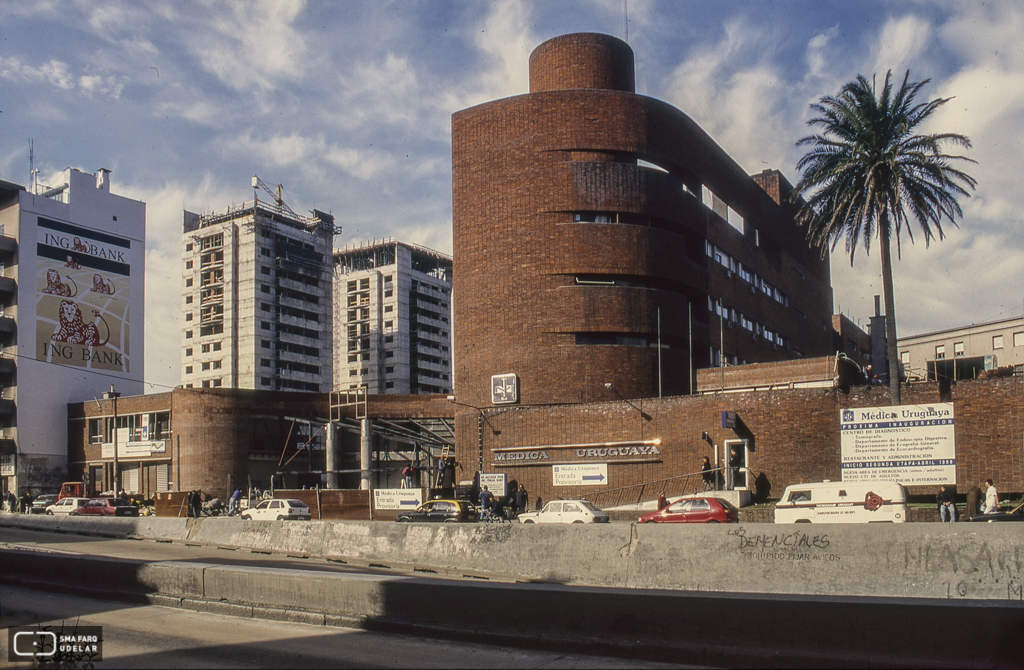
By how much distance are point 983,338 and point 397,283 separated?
81686 millimetres

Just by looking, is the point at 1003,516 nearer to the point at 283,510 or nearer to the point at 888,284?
the point at 888,284

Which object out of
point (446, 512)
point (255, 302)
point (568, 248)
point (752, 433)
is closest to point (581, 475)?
point (752, 433)

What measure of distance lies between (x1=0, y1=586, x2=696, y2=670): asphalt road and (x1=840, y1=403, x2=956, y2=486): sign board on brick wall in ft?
82.2

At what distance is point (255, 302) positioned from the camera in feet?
375

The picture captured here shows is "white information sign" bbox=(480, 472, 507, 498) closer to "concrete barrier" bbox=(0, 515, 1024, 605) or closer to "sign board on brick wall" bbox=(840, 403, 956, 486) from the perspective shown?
"sign board on brick wall" bbox=(840, 403, 956, 486)

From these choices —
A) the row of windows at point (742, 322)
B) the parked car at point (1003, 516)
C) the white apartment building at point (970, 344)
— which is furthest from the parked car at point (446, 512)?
the white apartment building at point (970, 344)

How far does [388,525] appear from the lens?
2214 centimetres

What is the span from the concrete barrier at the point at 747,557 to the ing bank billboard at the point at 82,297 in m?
70.4

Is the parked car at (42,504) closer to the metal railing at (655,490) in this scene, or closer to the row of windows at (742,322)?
the metal railing at (655,490)

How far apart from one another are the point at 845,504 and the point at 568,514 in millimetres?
9643

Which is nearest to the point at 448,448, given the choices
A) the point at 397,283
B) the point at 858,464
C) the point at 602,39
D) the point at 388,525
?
the point at 602,39

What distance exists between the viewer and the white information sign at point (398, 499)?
3741cm

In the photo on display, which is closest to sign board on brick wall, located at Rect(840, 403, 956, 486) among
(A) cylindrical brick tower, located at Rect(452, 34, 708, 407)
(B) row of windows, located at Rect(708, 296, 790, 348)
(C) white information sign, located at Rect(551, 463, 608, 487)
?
(C) white information sign, located at Rect(551, 463, 608, 487)

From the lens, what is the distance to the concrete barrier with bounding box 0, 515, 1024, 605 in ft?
44.3
